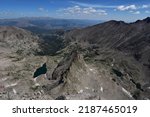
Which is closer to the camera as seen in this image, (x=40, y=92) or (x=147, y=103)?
(x=147, y=103)

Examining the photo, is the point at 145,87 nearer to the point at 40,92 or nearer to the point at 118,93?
the point at 118,93

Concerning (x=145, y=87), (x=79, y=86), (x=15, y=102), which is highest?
(x=15, y=102)

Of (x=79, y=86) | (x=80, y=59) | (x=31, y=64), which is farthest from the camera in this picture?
(x=31, y=64)

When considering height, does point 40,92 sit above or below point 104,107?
below

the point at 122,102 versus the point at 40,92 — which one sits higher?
the point at 122,102

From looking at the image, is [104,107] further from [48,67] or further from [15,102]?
[48,67]

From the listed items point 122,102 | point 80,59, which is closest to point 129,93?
point 80,59

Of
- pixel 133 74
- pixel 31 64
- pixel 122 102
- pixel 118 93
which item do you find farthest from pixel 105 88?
pixel 122 102

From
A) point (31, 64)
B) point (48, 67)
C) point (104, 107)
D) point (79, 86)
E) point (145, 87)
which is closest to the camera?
point (104, 107)

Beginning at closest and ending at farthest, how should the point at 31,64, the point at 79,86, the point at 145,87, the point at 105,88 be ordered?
1. the point at 79,86
2. the point at 105,88
3. the point at 145,87
4. the point at 31,64
